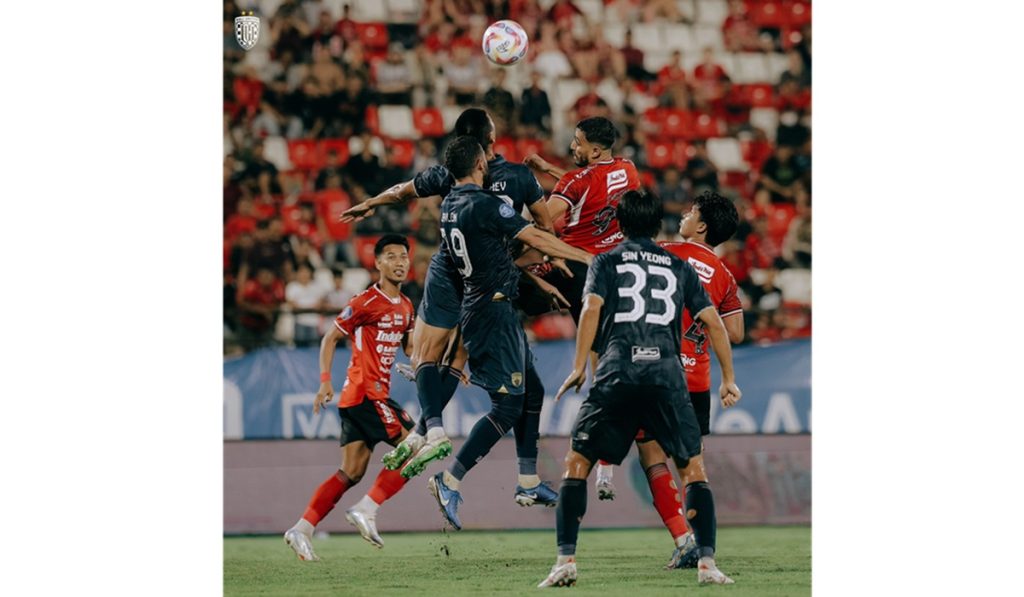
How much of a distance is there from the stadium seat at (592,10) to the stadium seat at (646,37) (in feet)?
0.93

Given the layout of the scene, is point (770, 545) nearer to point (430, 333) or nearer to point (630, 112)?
point (430, 333)

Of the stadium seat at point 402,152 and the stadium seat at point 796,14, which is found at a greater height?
the stadium seat at point 796,14

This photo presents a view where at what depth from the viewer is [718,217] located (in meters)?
7.02

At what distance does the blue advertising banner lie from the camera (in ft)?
27.7

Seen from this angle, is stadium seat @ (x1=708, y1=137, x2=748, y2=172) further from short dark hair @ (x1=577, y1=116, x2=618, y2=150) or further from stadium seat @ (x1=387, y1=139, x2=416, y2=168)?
short dark hair @ (x1=577, y1=116, x2=618, y2=150)

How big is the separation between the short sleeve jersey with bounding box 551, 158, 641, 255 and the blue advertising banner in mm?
1929

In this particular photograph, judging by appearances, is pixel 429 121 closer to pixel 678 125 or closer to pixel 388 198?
pixel 678 125

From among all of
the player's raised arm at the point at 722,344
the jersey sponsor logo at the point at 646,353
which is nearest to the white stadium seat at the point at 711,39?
the player's raised arm at the point at 722,344

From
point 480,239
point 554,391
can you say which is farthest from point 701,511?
point 554,391

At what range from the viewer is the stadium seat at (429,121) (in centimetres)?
943

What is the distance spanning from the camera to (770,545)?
827cm

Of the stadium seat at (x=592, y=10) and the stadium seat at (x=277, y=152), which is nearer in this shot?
the stadium seat at (x=277, y=152)

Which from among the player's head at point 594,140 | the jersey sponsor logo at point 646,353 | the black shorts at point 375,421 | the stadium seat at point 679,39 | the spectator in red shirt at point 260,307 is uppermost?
the stadium seat at point 679,39
